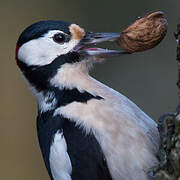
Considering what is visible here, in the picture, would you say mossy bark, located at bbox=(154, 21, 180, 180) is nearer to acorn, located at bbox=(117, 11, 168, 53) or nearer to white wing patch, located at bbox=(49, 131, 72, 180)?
acorn, located at bbox=(117, 11, 168, 53)

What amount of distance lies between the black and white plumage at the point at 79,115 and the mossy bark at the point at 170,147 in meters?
0.15

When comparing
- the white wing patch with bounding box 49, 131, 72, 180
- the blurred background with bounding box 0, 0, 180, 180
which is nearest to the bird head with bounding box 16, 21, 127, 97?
the white wing patch with bounding box 49, 131, 72, 180

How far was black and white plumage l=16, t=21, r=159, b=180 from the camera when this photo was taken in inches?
136

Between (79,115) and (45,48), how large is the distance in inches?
22.4

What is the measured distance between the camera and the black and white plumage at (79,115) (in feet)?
11.4

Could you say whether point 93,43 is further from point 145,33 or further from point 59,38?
point 145,33

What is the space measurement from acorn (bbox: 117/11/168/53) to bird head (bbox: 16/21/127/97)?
272 millimetres

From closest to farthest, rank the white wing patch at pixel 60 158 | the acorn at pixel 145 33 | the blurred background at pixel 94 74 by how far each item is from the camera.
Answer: the acorn at pixel 145 33 → the white wing patch at pixel 60 158 → the blurred background at pixel 94 74

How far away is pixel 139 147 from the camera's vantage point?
3461 mm

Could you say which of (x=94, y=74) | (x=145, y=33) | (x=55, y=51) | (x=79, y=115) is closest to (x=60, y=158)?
(x=79, y=115)

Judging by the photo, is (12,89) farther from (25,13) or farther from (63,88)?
(63,88)

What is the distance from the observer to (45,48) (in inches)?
152

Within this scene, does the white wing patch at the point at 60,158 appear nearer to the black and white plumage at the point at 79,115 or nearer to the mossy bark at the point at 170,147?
the black and white plumage at the point at 79,115

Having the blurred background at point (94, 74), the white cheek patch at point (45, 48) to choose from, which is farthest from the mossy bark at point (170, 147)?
the blurred background at point (94, 74)
